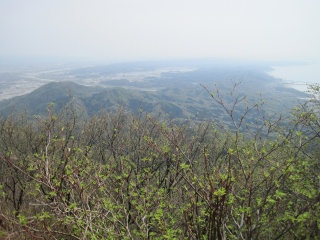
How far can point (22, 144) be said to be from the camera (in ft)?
84.8

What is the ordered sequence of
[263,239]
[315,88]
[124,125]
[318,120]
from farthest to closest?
1. [124,125]
2. [315,88]
3. [318,120]
4. [263,239]

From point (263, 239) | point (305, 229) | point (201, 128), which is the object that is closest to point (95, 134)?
point (201, 128)

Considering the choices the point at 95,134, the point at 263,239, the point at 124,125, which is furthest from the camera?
the point at 124,125

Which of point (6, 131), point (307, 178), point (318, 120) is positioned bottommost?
point (6, 131)

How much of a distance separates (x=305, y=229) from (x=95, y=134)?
2033cm

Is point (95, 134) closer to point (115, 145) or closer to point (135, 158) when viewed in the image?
point (115, 145)

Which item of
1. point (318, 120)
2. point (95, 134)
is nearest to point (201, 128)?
point (95, 134)

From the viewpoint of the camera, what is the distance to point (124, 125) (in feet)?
89.5

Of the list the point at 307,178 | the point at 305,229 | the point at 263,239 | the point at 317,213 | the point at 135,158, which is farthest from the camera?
the point at 135,158

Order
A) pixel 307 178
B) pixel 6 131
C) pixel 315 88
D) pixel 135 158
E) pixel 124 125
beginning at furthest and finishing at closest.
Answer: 1. pixel 124 125
2. pixel 6 131
3. pixel 135 158
4. pixel 315 88
5. pixel 307 178

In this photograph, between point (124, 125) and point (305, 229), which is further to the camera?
point (124, 125)

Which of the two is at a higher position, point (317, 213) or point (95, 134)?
point (317, 213)

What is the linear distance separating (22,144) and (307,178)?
25.2 m

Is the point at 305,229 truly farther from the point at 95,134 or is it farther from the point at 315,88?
the point at 95,134
